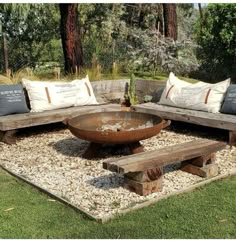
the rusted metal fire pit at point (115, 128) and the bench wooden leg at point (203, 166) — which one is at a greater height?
the rusted metal fire pit at point (115, 128)

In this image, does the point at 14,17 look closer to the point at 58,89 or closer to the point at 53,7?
the point at 53,7

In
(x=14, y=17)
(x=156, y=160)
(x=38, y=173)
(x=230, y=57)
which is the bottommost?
(x=38, y=173)

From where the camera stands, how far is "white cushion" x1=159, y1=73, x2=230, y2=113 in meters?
6.38

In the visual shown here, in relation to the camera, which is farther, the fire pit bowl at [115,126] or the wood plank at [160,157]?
the fire pit bowl at [115,126]

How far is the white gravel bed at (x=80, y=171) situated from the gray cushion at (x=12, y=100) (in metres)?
0.48

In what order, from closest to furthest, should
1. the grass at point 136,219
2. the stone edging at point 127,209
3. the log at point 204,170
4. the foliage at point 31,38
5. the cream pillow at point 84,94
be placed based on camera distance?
the grass at point 136,219
the stone edging at point 127,209
the log at point 204,170
the cream pillow at point 84,94
the foliage at point 31,38

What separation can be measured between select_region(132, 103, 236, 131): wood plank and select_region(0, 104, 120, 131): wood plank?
0.66 metres

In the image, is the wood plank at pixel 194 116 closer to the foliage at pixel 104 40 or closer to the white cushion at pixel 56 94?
the white cushion at pixel 56 94

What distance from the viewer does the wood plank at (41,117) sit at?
6.14m

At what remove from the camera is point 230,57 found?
930 cm

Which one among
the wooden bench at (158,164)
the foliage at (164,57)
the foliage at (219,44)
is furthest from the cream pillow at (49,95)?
the foliage at (219,44)

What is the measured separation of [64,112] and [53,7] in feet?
38.6

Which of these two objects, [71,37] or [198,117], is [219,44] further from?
[198,117]

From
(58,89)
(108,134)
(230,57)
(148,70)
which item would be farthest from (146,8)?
(108,134)
